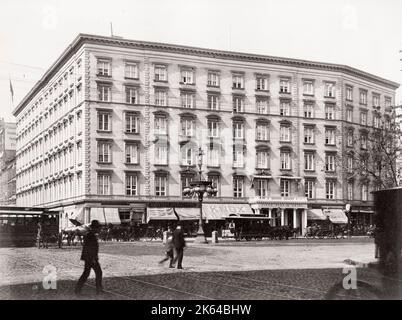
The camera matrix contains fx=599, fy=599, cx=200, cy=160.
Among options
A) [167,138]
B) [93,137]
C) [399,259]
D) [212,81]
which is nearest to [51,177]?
[93,137]

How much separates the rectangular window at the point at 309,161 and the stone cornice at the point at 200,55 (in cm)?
806

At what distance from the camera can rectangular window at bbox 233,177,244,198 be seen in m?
53.5

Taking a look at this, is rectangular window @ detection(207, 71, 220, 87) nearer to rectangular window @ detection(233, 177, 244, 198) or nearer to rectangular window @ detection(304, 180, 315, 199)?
rectangular window @ detection(233, 177, 244, 198)

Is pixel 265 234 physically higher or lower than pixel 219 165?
lower

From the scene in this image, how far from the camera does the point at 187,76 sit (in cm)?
4731

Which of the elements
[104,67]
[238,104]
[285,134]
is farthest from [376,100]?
[104,67]

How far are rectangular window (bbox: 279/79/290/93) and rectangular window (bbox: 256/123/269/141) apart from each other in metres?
4.03

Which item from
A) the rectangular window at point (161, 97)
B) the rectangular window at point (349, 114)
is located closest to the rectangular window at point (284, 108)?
the rectangular window at point (349, 114)

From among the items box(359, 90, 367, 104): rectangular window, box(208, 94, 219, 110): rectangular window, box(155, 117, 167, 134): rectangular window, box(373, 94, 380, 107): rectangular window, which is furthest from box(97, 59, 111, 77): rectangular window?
box(373, 94, 380, 107): rectangular window

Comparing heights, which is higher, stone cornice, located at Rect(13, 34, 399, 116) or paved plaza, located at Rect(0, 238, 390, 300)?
stone cornice, located at Rect(13, 34, 399, 116)

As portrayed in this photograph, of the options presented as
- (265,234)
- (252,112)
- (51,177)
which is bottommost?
(265,234)

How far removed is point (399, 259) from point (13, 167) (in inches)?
2907

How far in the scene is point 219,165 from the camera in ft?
170
